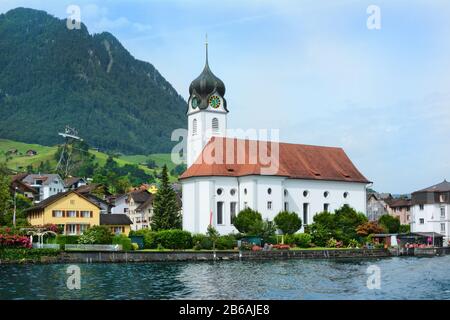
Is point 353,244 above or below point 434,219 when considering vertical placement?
below

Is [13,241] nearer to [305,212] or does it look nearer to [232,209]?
[232,209]

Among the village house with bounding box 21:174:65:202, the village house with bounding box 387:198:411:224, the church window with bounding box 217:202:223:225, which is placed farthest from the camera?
the village house with bounding box 21:174:65:202

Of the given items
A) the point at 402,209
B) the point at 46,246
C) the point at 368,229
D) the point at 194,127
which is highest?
the point at 194,127

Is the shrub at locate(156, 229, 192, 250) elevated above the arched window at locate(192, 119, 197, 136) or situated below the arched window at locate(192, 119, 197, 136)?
below

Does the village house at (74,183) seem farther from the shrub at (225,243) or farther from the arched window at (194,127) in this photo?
the shrub at (225,243)

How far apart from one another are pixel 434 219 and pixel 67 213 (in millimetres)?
57015

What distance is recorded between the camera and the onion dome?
85812mm

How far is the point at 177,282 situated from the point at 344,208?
4722 centimetres

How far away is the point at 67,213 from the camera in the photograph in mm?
79000

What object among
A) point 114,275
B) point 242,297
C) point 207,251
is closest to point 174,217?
point 207,251

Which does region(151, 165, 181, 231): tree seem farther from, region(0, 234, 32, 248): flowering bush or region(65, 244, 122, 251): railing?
region(0, 234, 32, 248): flowering bush

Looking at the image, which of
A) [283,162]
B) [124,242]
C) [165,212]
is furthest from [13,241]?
[283,162]

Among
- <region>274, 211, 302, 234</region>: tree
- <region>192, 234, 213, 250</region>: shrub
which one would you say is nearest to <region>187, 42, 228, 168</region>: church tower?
<region>274, 211, 302, 234</region>: tree

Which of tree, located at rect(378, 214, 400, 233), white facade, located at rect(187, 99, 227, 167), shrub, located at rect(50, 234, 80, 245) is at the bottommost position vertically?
shrub, located at rect(50, 234, 80, 245)
